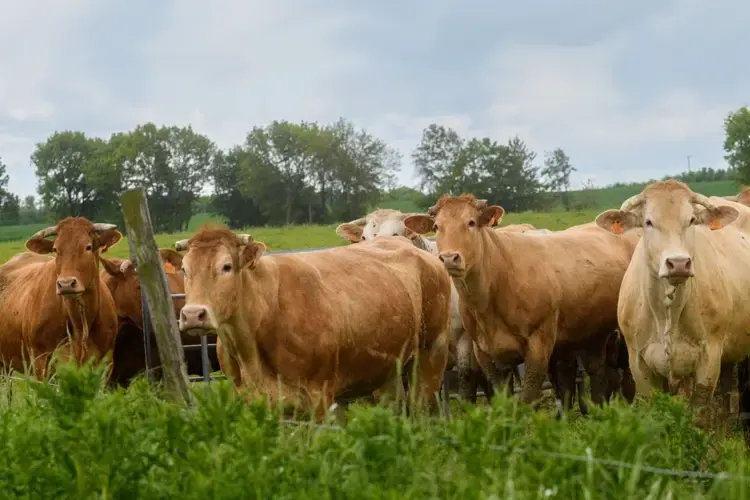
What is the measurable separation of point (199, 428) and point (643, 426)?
1750 millimetres

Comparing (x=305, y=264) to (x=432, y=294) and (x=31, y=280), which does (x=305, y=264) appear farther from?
(x=31, y=280)

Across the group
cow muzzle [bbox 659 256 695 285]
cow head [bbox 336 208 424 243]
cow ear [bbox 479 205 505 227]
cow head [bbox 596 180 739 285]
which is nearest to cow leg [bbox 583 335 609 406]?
cow ear [bbox 479 205 505 227]

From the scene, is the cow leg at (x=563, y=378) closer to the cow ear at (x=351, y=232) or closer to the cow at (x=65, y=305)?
the cow ear at (x=351, y=232)

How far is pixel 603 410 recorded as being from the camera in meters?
3.90

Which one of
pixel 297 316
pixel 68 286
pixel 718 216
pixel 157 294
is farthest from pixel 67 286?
pixel 718 216

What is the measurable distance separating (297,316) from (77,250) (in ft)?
10.1

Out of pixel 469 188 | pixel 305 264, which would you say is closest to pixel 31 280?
pixel 305 264

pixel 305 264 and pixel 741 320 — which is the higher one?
pixel 305 264

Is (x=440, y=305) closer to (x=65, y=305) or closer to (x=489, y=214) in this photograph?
(x=489, y=214)

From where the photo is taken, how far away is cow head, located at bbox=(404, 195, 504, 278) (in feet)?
28.1

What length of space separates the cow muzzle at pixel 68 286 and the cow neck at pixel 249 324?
8.08 feet

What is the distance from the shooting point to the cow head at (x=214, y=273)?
6.25 meters

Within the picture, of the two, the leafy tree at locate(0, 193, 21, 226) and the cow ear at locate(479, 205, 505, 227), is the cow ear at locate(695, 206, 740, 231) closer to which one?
the cow ear at locate(479, 205, 505, 227)

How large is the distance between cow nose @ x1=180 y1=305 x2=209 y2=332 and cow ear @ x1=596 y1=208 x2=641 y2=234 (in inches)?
122
